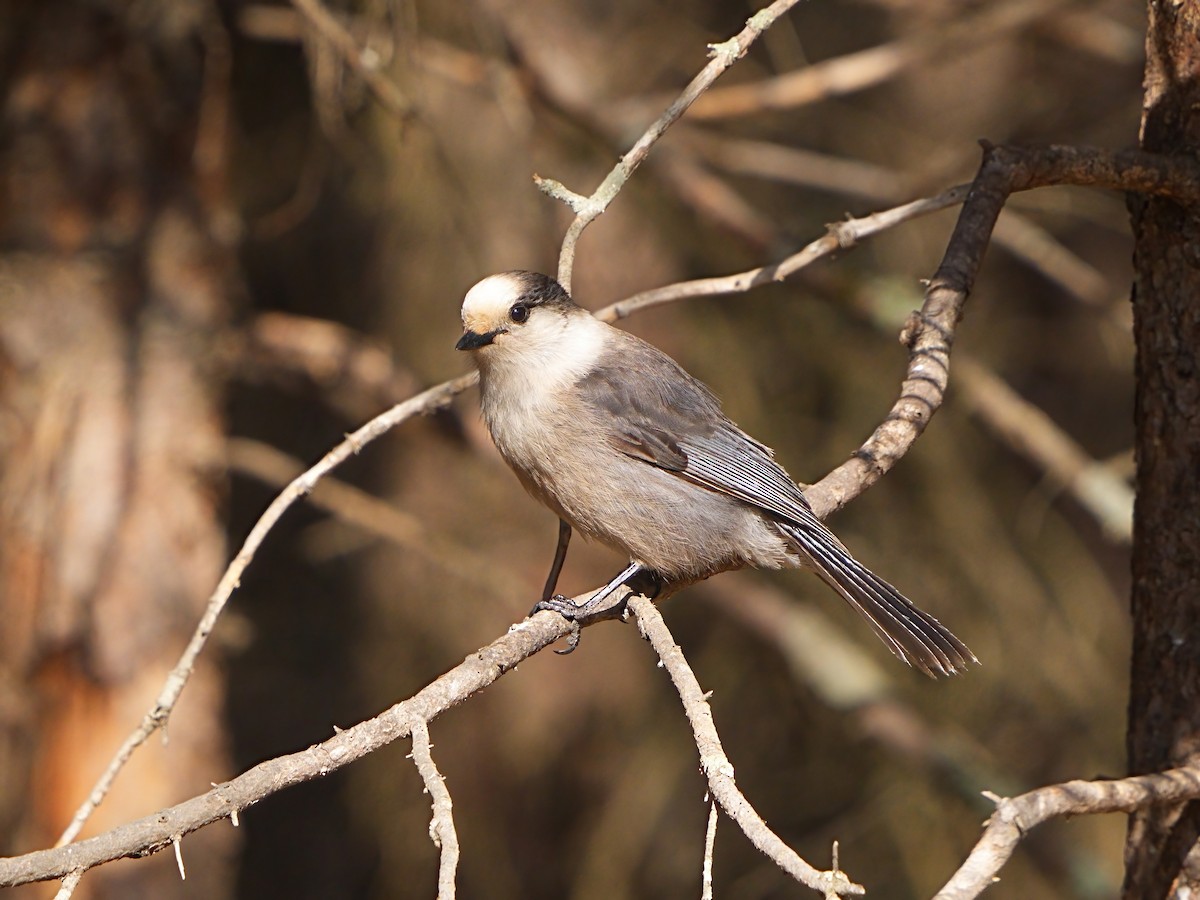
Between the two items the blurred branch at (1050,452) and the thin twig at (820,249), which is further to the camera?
the blurred branch at (1050,452)

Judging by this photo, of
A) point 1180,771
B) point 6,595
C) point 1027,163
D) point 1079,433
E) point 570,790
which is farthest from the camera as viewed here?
point 1079,433

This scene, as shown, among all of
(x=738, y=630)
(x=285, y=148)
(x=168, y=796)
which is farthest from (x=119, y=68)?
(x=738, y=630)

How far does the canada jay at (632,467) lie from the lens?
3.20m

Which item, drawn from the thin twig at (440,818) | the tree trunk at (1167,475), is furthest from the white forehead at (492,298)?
the tree trunk at (1167,475)

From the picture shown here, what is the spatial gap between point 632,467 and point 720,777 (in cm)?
147

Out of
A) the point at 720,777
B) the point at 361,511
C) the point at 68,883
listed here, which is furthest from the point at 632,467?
the point at 68,883

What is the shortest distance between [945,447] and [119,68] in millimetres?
3497

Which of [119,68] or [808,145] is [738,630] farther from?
[119,68]

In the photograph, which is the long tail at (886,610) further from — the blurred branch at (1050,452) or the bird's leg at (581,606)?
the blurred branch at (1050,452)

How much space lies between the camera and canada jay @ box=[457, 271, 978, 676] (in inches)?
126

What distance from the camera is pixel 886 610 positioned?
124 inches

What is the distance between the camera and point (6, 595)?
13.3 feet

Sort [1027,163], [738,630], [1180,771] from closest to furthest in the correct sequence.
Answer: [1180,771]
[1027,163]
[738,630]

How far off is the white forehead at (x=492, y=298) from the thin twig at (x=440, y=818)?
4.55ft
